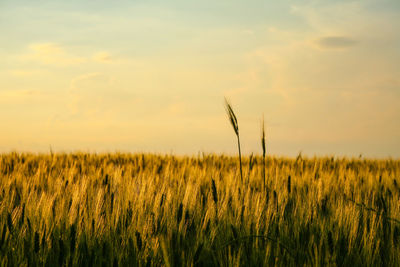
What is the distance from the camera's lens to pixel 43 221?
87.4 inches

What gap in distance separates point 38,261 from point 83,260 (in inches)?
8.3

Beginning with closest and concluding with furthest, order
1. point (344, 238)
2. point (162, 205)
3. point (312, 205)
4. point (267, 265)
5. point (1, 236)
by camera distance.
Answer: point (267, 265) < point (1, 236) < point (344, 238) < point (162, 205) < point (312, 205)

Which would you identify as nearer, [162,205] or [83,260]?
[83,260]

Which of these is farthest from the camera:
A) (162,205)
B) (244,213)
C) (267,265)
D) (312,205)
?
(312,205)

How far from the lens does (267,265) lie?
170 centimetres

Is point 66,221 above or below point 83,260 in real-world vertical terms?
above

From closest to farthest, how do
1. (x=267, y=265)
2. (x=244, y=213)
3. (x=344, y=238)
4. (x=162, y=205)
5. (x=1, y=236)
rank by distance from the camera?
(x=267, y=265)
(x=1, y=236)
(x=344, y=238)
(x=244, y=213)
(x=162, y=205)

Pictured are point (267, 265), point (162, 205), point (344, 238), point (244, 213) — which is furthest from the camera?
point (162, 205)

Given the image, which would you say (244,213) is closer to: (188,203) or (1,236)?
(188,203)

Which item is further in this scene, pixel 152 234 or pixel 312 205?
pixel 312 205

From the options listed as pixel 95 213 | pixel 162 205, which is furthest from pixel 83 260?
pixel 162 205

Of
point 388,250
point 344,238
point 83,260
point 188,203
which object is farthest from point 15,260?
point 388,250

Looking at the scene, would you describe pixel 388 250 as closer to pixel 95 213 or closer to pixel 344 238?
pixel 344 238

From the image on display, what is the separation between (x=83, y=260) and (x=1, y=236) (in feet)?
1.23
